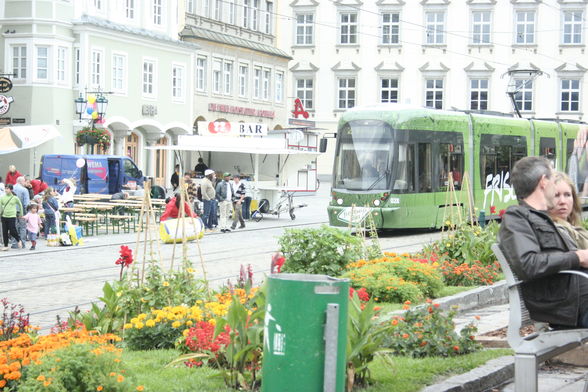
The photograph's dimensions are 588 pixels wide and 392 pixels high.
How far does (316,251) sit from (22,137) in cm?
2088

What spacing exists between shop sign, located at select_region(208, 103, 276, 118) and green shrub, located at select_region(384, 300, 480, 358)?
156ft

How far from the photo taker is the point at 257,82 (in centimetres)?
6184

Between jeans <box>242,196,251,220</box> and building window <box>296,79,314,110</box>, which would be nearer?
jeans <box>242,196,251,220</box>

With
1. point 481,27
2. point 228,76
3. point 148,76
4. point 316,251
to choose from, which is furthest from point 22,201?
point 481,27

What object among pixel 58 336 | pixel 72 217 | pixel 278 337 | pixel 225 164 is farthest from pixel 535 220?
pixel 225 164

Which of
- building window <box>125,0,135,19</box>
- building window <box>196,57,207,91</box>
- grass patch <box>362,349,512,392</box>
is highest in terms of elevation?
building window <box>125,0,135,19</box>

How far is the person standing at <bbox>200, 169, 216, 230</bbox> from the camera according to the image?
99.4ft

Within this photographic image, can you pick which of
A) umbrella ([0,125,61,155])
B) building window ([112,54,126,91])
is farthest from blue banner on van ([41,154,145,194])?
building window ([112,54,126,91])

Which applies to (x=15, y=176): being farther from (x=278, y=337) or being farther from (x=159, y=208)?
(x=278, y=337)

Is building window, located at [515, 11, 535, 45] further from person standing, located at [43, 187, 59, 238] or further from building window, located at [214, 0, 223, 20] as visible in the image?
person standing, located at [43, 187, 59, 238]

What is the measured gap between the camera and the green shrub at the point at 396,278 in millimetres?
12227

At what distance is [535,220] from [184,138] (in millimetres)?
29395

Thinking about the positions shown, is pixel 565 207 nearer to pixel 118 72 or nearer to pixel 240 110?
pixel 118 72

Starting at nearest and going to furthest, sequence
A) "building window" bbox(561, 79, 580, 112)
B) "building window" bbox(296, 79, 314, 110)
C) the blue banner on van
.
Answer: the blue banner on van < "building window" bbox(561, 79, 580, 112) < "building window" bbox(296, 79, 314, 110)
